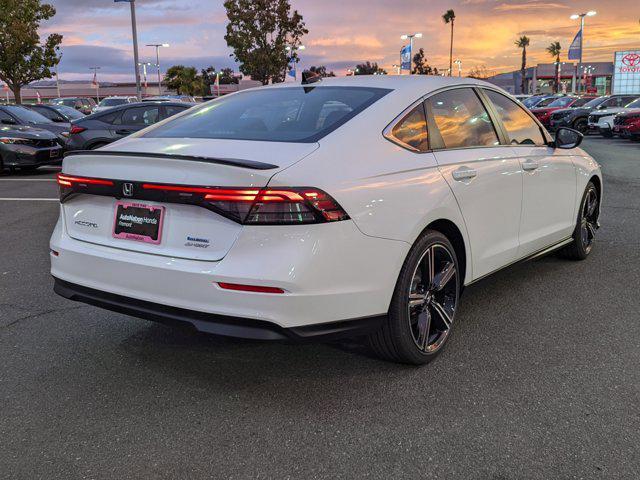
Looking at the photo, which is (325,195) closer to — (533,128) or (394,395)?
(394,395)

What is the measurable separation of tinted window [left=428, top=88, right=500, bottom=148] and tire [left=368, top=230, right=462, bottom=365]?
2.37ft

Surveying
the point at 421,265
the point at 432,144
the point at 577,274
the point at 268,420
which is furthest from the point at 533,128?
the point at 268,420

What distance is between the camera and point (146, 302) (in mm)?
3070

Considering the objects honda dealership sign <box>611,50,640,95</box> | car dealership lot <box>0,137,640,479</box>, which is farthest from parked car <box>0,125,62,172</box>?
honda dealership sign <box>611,50,640,95</box>

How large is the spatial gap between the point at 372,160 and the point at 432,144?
0.67 metres

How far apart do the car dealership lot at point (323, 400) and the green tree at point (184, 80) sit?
80363 mm

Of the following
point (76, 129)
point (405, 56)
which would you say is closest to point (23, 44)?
point (405, 56)

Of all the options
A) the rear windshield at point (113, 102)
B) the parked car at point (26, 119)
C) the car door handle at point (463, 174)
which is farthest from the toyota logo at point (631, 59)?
the car door handle at point (463, 174)

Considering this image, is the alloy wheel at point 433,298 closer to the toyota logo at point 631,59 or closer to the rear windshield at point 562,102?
the rear windshield at point 562,102

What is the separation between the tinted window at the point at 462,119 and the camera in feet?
12.7

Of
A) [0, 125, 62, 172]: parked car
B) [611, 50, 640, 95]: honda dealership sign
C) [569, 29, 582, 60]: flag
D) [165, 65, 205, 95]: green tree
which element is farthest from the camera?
[165, 65, 205, 95]: green tree

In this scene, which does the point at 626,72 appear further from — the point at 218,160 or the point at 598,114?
the point at 218,160

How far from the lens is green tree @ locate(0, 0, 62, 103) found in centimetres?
3569

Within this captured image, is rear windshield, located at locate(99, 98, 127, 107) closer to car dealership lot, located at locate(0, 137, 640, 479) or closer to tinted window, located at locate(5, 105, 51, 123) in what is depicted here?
tinted window, located at locate(5, 105, 51, 123)
